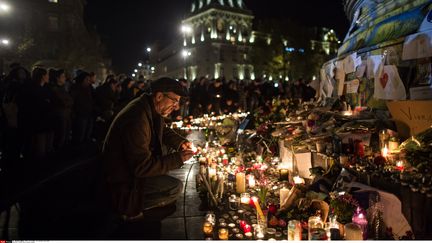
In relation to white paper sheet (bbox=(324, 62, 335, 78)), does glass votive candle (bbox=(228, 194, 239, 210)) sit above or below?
below

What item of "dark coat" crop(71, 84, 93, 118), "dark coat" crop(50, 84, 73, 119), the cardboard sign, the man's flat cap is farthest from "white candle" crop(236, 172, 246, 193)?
"dark coat" crop(71, 84, 93, 118)

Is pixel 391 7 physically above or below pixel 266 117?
above

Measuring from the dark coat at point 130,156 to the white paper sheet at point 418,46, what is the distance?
3673 millimetres

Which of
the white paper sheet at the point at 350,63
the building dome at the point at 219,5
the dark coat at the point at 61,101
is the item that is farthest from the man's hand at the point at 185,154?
the building dome at the point at 219,5

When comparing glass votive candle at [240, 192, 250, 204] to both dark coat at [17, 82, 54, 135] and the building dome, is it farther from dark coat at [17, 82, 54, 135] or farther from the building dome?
the building dome

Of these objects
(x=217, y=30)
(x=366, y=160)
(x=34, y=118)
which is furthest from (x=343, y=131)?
(x=217, y=30)

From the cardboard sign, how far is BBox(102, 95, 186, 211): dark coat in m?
3.22

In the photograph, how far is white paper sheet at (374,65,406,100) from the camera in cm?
537

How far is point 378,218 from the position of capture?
374cm

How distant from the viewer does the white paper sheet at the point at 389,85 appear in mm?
5367

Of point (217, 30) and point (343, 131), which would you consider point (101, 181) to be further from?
point (217, 30)

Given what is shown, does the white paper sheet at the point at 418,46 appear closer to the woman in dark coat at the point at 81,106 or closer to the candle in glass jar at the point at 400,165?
the candle in glass jar at the point at 400,165

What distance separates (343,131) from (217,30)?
86681 millimetres

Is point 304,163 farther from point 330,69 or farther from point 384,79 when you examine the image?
point 330,69
